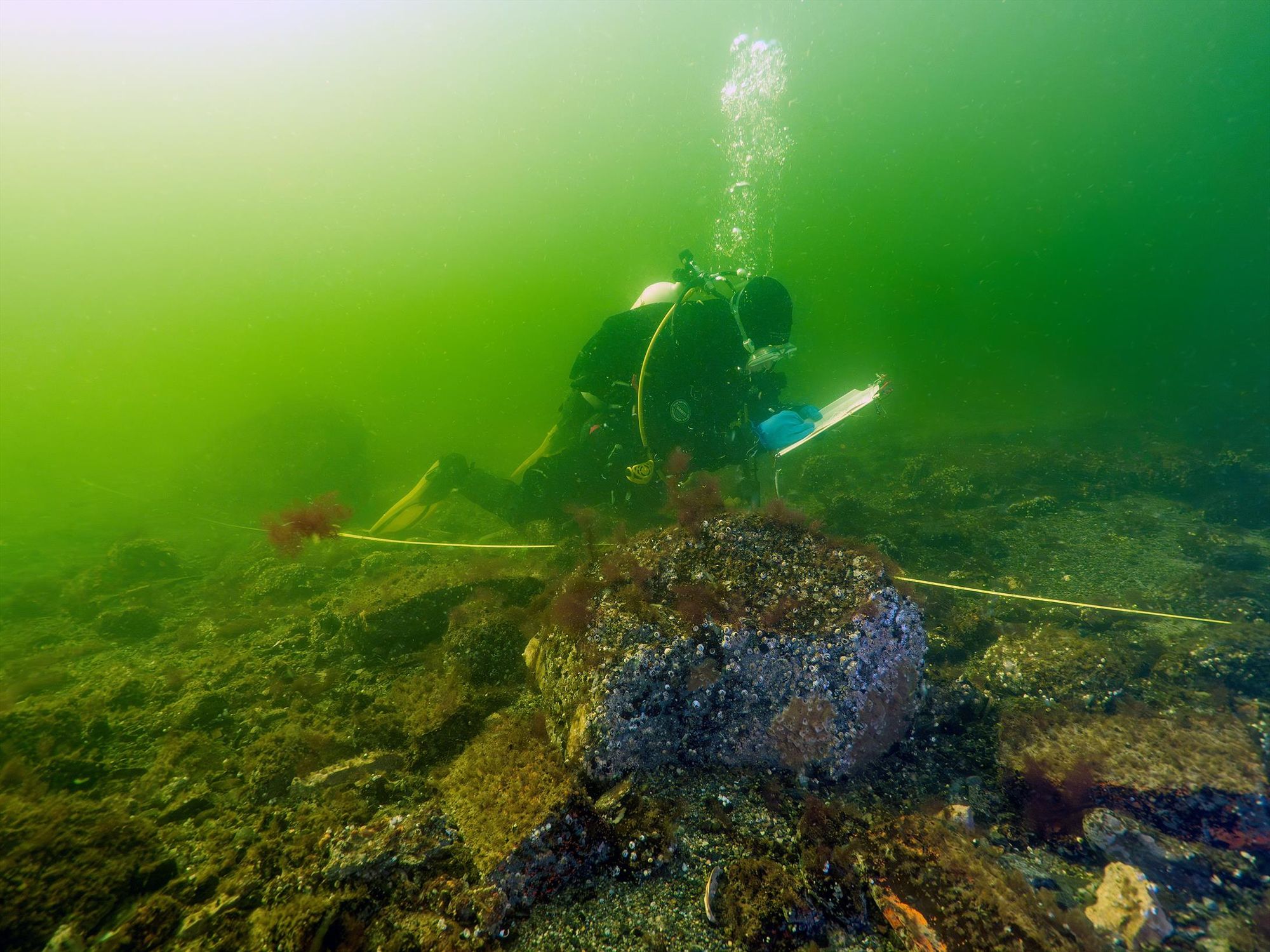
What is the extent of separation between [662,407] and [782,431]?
1.29m

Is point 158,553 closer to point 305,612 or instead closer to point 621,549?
point 305,612

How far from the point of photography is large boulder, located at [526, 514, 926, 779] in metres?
2.55

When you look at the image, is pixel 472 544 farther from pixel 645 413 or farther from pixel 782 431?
pixel 782 431

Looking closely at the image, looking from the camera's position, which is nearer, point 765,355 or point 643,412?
point 643,412

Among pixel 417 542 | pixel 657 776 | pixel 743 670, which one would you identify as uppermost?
pixel 417 542

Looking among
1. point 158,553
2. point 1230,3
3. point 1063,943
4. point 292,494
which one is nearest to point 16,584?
point 158,553

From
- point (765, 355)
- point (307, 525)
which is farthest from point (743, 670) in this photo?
point (307, 525)

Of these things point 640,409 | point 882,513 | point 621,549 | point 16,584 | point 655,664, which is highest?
point 16,584

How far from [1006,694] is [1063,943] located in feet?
6.59

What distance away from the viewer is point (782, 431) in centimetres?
477

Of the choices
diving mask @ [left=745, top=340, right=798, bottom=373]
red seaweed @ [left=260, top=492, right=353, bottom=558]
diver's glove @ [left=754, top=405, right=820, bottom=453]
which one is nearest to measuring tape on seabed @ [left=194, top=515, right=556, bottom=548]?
red seaweed @ [left=260, top=492, right=353, bottom=558]

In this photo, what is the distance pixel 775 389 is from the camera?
5.48 metres

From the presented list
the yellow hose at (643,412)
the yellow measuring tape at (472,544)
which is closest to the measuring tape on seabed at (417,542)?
the yellow measuring tape at (472,544)

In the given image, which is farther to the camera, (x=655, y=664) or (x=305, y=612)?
(x=305, y=612)
